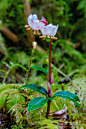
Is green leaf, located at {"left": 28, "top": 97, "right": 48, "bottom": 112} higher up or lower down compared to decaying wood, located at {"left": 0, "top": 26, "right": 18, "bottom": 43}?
lower down

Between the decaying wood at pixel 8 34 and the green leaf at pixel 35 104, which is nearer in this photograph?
the green leaf at pixel 35 104

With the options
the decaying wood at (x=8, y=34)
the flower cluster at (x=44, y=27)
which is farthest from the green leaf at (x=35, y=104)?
the decaying wood at (x=8, y=34)

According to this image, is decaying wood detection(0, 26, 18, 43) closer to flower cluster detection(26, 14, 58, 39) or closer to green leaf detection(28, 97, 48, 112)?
flower cluster detection(26, 14, 58, 39)

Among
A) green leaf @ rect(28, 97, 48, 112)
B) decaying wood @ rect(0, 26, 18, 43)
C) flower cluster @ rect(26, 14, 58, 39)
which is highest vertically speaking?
decaying wood @ rect(0, 26, 18, 43)

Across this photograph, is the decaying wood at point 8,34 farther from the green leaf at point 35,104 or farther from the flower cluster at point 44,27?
the green leaf at point 35,104

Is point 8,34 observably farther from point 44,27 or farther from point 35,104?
point 35,104

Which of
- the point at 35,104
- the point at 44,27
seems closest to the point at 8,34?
the point at 44,27

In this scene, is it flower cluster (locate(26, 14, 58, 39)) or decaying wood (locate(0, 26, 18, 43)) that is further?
decaying wood (locate(0, 26, 18, 43))

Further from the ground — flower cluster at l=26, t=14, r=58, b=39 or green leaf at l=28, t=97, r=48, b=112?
flower cluster at l=26, t=14, r=58, b=39

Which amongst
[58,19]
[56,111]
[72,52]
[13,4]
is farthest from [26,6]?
[56,111]

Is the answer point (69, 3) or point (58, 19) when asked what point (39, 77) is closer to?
point (58, 19)

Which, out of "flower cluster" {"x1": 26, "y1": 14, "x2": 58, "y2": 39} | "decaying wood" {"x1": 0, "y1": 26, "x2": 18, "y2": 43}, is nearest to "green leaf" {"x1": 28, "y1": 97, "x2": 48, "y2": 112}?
"flower cluster" {"x1": 26, "y1": 14, "x2": 58, "y2": 39}
